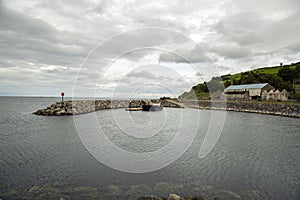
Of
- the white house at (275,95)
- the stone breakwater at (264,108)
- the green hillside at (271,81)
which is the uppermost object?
the green hillside at (271,81)

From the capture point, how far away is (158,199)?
6.59 m

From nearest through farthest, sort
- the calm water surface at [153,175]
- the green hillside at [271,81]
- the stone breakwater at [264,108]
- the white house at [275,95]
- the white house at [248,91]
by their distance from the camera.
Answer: the calm water surface at [153,175]
the stone breakwater at [264,108]
the white house at [275,95]
the white house at [248,91]
the green hillside at [271,81]

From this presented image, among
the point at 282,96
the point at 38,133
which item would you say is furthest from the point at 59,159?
the point at 282,96

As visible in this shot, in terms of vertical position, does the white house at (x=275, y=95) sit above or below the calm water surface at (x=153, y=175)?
above

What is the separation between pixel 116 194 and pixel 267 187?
5.92m

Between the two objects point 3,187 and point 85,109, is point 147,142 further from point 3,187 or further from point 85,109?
point 85,109

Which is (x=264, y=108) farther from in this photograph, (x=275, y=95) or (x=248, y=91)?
(x=248, y=91)

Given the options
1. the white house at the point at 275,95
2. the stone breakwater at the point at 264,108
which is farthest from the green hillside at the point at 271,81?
the stone breakwater at the point at 264,108

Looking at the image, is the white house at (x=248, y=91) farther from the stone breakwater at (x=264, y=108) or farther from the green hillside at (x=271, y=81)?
the stone breakwater at (x=264, y=108)

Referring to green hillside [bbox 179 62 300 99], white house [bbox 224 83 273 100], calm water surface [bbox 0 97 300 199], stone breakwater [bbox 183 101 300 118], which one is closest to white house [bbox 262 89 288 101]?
white house [bbox 224 83 273 100]

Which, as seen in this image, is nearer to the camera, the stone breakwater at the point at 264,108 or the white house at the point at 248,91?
the stone breakwater at the point at 264,108

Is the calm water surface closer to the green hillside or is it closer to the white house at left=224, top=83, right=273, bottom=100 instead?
the white house at left=224, top=83, right=273, bottom=100

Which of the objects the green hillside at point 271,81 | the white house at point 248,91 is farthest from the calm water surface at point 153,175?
the green hillside at point 271,81

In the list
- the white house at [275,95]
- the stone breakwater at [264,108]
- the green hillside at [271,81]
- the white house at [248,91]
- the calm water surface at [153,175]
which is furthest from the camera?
the green hillside at [271,81]
